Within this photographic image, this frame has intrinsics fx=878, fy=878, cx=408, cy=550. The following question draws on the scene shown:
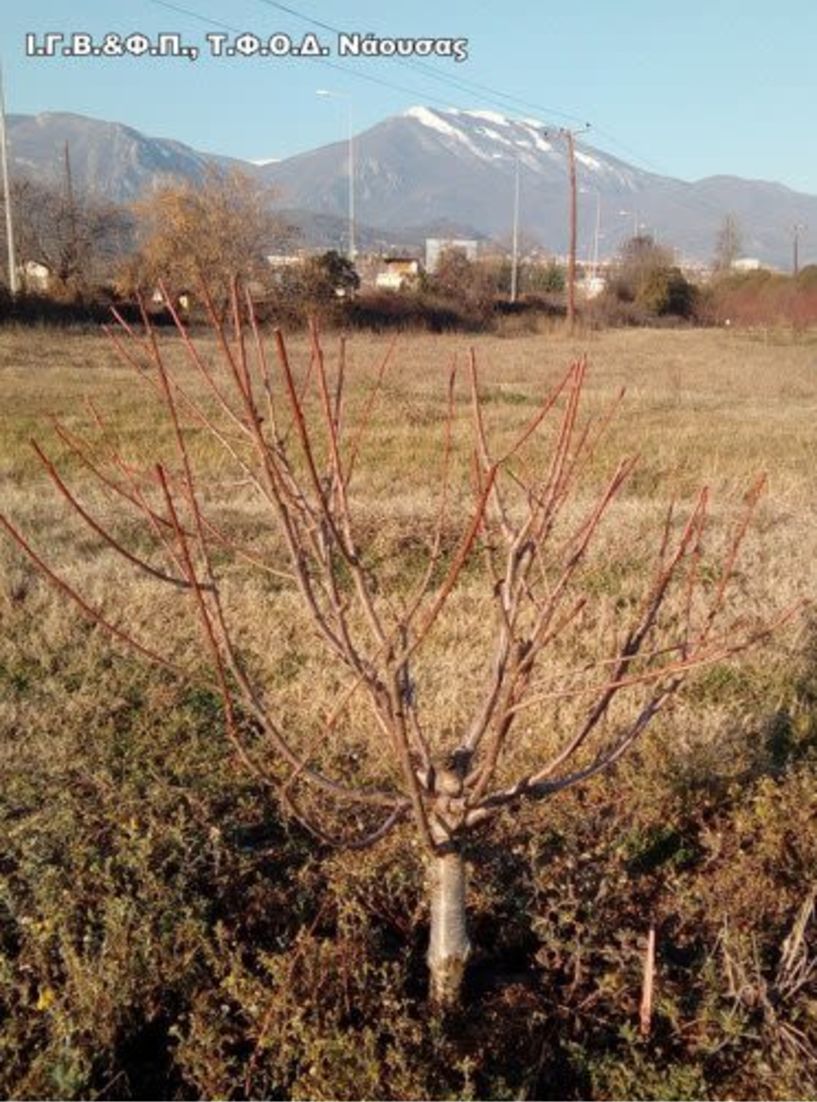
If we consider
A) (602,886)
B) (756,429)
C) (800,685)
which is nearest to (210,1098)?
(602,886)

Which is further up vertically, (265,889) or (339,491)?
(339,491)

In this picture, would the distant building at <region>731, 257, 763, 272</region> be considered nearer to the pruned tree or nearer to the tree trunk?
the pruned tree

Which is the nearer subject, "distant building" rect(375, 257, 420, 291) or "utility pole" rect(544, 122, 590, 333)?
"utility pole" rect(544, 122, 590, 333)

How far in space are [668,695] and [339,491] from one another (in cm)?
82

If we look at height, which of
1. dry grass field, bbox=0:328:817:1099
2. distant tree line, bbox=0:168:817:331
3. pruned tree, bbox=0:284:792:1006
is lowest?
dry grass field, bbox=0:328:817:1099

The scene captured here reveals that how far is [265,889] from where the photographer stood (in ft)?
8.02

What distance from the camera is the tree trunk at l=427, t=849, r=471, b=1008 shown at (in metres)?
1.98

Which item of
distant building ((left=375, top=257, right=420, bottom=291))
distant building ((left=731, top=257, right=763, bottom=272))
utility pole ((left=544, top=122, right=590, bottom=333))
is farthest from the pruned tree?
distant building ((left=731, top=257, right=763, bottom=272))

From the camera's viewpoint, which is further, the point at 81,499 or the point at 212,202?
the point at 212,202

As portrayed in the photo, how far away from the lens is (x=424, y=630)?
4.66 ft

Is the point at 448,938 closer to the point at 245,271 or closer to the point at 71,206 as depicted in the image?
the point at 245,271

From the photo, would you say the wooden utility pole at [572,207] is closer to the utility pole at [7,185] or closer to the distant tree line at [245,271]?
the distant tree line at [245,271]

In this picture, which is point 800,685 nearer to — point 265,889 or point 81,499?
point 265,889

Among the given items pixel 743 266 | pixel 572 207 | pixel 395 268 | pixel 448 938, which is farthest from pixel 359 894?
pixel 743 266
